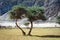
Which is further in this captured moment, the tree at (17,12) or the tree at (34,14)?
the tree at (34,14)

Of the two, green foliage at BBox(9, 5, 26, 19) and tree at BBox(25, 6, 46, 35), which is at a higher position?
green foliage at BBox(9, 5, 26, 19)

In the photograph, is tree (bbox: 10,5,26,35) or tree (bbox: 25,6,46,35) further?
tree (bbox: 25,6,46,35)

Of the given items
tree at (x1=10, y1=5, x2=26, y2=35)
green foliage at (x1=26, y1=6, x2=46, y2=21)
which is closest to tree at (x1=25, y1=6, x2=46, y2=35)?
green foliage at (x1=26, y1=6, x2=46, y2=21)

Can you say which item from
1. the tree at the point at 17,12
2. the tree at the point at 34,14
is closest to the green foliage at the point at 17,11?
the tree at the point at 17,12

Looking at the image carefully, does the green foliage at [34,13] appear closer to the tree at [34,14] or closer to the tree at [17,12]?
the tree at [34,14]

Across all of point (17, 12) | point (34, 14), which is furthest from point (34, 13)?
point (17, 12)

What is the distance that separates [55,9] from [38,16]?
45304 mm

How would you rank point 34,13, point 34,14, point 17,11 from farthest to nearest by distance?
point 34,13, point 34,14, point 17,11

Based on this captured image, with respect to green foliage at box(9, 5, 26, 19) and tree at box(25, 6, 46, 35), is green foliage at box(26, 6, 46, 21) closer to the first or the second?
tree at box(25, 6, 46, 35)

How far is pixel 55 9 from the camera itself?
64.9 meters

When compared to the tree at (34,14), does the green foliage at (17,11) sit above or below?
above

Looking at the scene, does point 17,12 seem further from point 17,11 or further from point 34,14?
point 34,14

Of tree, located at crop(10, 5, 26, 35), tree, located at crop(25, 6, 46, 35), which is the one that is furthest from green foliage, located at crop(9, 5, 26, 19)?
tree, located at crop(25, 6, 46, 35)

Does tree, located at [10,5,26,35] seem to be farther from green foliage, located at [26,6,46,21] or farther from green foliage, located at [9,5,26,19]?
green foliage, located at [26,6,46,21]
